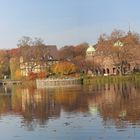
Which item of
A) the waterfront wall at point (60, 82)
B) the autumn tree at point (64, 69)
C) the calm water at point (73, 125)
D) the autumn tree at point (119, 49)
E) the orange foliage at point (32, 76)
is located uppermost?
the autumn tree at point (119, 49)

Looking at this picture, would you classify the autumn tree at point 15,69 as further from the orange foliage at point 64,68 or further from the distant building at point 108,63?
the distant building at point 108,63

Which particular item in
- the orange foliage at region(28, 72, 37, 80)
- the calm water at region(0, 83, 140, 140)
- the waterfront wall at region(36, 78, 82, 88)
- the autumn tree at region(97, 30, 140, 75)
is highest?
the autumn tree at region(97, 30, 140, 75)

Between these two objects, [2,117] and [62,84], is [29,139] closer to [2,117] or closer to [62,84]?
[2,117]

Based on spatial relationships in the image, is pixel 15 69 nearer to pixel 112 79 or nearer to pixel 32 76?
pixel 32 76

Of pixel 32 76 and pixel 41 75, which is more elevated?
pixel 41 75

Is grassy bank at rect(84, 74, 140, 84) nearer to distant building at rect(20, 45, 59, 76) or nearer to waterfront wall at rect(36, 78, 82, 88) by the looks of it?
waterfront wall at rect(36, 78, 82, 88)

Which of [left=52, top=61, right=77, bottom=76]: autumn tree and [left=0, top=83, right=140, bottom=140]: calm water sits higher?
[left=52, top=61, right=77, bottom=76]: autumn tree

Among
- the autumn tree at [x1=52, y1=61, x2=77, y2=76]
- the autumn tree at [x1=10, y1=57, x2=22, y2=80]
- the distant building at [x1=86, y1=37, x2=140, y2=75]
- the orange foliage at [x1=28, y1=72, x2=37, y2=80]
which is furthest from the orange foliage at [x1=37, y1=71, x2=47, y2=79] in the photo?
the distant building at [x1=86, y1=37, x2=140, y2=75]

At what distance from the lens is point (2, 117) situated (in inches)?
841

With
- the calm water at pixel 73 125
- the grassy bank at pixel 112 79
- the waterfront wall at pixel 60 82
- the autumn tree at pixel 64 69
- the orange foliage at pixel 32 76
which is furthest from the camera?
the orange foliage at pixel 32 76

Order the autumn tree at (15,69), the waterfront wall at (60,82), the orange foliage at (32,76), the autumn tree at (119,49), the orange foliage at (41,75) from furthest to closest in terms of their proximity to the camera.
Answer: the autumn tree at (15,69) < the orange foliage at (32,76) < the orange foliage at (41,75) < the autumn tree at (119,49) < the waterfront wall at (60,82)

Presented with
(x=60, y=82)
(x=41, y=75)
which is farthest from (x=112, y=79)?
(x=41, y=75)

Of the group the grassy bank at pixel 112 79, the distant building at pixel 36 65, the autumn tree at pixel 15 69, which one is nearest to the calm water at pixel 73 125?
the grassy bank at pixel 112 79

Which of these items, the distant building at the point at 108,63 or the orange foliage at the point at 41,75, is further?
the orange foliage at the point at 41,75
